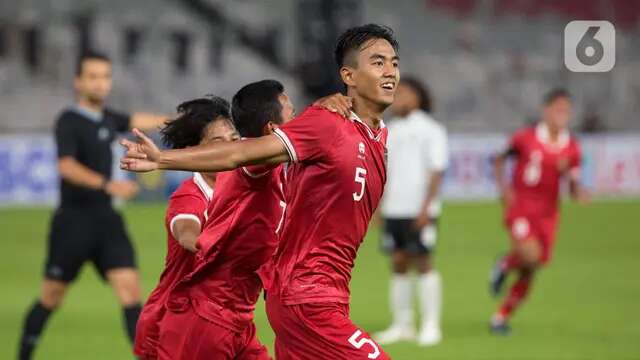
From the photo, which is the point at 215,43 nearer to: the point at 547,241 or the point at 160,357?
the point at 547,241

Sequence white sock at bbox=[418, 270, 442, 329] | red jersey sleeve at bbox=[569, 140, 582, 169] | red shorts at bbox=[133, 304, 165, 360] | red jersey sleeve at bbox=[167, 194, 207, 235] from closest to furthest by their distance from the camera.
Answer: red jersey sleeve at bbox=[167, 194, 207, 235] < red shorts at bbox=[133, 304, 165, 360] < white sock at bbox=[418, 270, 442, 329] < red jersey sleeve at bbox=[569, 140, 582, 169]

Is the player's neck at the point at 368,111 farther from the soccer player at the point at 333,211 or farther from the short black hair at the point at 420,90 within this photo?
the short black hair at the point at 420,90

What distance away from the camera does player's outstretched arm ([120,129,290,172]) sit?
4.89m

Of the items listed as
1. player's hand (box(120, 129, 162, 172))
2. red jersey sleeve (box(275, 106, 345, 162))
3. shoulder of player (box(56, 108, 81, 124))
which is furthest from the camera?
shoulder of player (box(56, 108, 81, 124))

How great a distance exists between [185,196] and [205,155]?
3.88 ft

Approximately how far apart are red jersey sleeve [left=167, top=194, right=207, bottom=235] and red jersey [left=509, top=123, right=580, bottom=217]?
676 cm

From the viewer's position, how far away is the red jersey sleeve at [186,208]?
6.15 meters

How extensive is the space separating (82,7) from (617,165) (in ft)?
40.7

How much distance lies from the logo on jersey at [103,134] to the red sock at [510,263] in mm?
4387

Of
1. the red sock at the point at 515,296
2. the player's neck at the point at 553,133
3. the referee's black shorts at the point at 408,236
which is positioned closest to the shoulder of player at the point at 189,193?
the referee's black shorts at the point at 408,236

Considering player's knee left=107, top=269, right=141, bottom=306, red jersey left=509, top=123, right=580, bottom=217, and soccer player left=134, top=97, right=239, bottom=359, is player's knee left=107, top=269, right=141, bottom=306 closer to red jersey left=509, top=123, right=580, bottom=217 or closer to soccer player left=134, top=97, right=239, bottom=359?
soccer player left=134, top=97, right=239, bottom=359

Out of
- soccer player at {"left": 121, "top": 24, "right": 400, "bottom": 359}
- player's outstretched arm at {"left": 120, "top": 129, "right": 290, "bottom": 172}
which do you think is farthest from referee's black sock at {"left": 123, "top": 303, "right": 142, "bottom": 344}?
player's outstretched arm at {"left": 120, "top": 129, "right": 290, "bottom": 172}

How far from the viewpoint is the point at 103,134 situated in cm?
995

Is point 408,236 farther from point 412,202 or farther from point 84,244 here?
point 84,244
